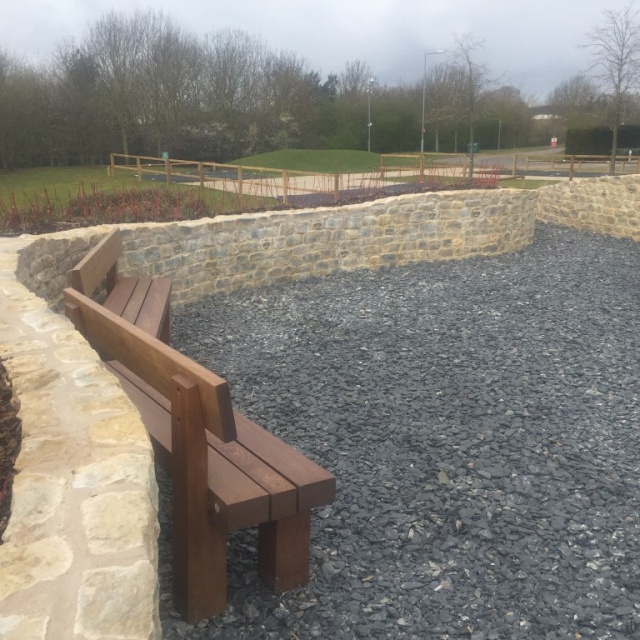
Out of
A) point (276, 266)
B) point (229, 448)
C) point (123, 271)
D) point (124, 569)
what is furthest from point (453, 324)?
point (124, 569)

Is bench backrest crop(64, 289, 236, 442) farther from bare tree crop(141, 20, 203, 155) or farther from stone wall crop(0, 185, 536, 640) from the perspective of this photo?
bare tree crop(141, 20, 203, 155)

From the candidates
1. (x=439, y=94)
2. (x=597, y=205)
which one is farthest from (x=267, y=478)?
(x=439, y=94)

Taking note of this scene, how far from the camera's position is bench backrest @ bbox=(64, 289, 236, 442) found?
7.38ft

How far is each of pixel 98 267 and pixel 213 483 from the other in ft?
9.21

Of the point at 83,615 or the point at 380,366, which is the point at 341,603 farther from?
the point at 380,366

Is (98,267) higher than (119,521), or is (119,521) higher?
(98,267)

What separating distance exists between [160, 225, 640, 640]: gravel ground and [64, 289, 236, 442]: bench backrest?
2.93 feet

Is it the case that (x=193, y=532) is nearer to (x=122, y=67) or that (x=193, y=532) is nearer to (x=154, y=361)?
(x=154, y=361)

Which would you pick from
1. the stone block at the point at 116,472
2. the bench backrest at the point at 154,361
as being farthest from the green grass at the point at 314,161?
the stone block at the point at 116,472

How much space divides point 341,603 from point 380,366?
104 inches

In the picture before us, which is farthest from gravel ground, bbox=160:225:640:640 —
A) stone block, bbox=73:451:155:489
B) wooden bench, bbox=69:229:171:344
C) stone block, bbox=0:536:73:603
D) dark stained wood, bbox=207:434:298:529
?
stone block, bbox=0:536:73:603

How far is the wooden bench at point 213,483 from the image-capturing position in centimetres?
237

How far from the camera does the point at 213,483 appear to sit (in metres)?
2.59

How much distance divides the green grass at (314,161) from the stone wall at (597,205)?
13.8 meters
